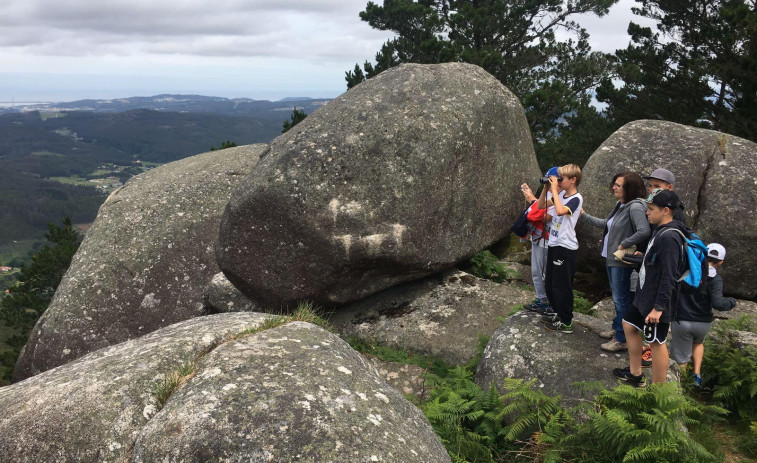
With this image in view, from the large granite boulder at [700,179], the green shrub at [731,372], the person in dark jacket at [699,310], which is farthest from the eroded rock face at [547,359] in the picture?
the large granite boulder at [700,179]

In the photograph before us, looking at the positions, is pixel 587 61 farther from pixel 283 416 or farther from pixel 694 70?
pixel 283 416

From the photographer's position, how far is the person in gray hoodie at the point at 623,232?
710 centimetres

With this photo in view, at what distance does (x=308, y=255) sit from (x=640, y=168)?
26.3 feet

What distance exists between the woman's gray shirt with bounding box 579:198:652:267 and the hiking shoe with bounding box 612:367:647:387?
1519 mm

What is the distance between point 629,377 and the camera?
707cm

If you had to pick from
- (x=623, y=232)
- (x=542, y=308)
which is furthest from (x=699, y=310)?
(x=542, y=308)

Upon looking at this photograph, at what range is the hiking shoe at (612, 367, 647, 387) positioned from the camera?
7.02 m

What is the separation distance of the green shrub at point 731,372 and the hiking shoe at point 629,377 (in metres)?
1.09

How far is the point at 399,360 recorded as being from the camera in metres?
10.1

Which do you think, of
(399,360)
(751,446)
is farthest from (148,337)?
(751,446)

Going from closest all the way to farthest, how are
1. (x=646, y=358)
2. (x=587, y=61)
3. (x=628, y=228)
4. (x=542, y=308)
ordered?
1. (x=628, y=228)
2. (x=646, y=358)
3. (x=542, y=308)
4. (x=587, y=61)

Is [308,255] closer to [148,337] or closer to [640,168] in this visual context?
[148,337]

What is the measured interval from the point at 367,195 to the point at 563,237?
4.05 metres

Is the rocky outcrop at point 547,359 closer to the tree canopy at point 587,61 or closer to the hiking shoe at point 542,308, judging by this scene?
the hiking shoe at point 542,308
